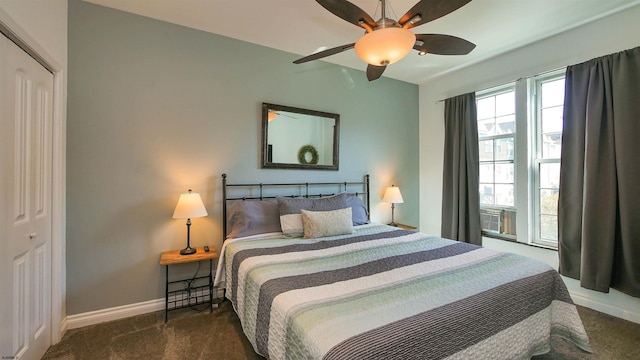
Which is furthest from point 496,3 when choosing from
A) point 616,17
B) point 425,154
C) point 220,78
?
point 220,78

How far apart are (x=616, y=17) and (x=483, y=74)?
1.17m

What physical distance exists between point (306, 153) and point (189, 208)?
4.78 feet

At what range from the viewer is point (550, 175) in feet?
9.40

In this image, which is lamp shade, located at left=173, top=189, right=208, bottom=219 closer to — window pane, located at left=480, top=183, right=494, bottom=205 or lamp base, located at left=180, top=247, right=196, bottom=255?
lamp base, located at left=180, top=247, right=196, bottom=255

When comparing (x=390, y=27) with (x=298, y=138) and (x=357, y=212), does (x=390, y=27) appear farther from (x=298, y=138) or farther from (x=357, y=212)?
(x=357, y=212)

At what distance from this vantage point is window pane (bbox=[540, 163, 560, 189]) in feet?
9.21

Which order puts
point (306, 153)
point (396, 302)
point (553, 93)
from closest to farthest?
point (396, 302)
point (553, 93)
point (306, 153)

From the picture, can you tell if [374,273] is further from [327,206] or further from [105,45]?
[105,45]

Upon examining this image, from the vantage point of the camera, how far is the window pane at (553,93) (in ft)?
9.06

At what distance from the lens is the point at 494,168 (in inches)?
133

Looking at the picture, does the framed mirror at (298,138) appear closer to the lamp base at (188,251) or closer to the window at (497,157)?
the lamp base at (188,251)

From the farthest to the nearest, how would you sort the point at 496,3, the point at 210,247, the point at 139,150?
the point at 210,247
the point at 139,150
the point at 496,3

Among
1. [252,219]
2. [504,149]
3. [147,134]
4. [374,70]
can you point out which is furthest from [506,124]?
[147,134]

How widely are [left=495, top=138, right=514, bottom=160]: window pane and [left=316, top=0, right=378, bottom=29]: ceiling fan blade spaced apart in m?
2.47
